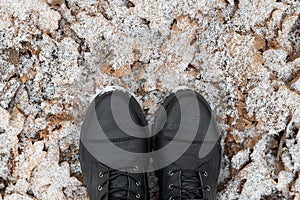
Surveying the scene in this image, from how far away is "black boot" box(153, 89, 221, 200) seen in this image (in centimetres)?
148

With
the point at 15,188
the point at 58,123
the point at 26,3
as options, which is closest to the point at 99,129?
the point at 58,123

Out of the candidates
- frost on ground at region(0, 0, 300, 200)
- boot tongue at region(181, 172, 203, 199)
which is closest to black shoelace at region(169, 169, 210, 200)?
boot tongue at region(181, 172, 203, 199)

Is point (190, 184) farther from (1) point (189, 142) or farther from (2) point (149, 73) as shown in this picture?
(2) point (149, 73)

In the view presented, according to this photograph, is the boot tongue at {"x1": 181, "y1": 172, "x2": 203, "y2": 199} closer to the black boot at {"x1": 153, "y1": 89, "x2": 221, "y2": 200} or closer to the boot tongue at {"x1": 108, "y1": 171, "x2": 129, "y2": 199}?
the black boot at {"x1": 153, "y1": 89, "x2": 221, "y2": 200}

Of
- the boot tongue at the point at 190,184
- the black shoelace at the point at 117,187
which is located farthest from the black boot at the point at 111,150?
the boot tongue at the point at 190,184

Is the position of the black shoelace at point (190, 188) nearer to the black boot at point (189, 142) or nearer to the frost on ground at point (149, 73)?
the black boot at point (189, 142)

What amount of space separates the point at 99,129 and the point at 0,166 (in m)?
0.32

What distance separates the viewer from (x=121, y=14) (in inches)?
61.4

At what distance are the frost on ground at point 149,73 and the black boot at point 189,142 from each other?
53 millimetres

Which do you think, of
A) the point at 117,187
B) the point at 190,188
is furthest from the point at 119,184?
the point at 190,188

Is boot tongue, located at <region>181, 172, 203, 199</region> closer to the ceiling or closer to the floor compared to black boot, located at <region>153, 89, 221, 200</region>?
closer to the floor

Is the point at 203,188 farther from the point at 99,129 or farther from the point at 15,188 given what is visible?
the point at 15,188

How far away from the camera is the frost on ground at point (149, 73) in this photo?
154cm

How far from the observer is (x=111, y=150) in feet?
4.87
